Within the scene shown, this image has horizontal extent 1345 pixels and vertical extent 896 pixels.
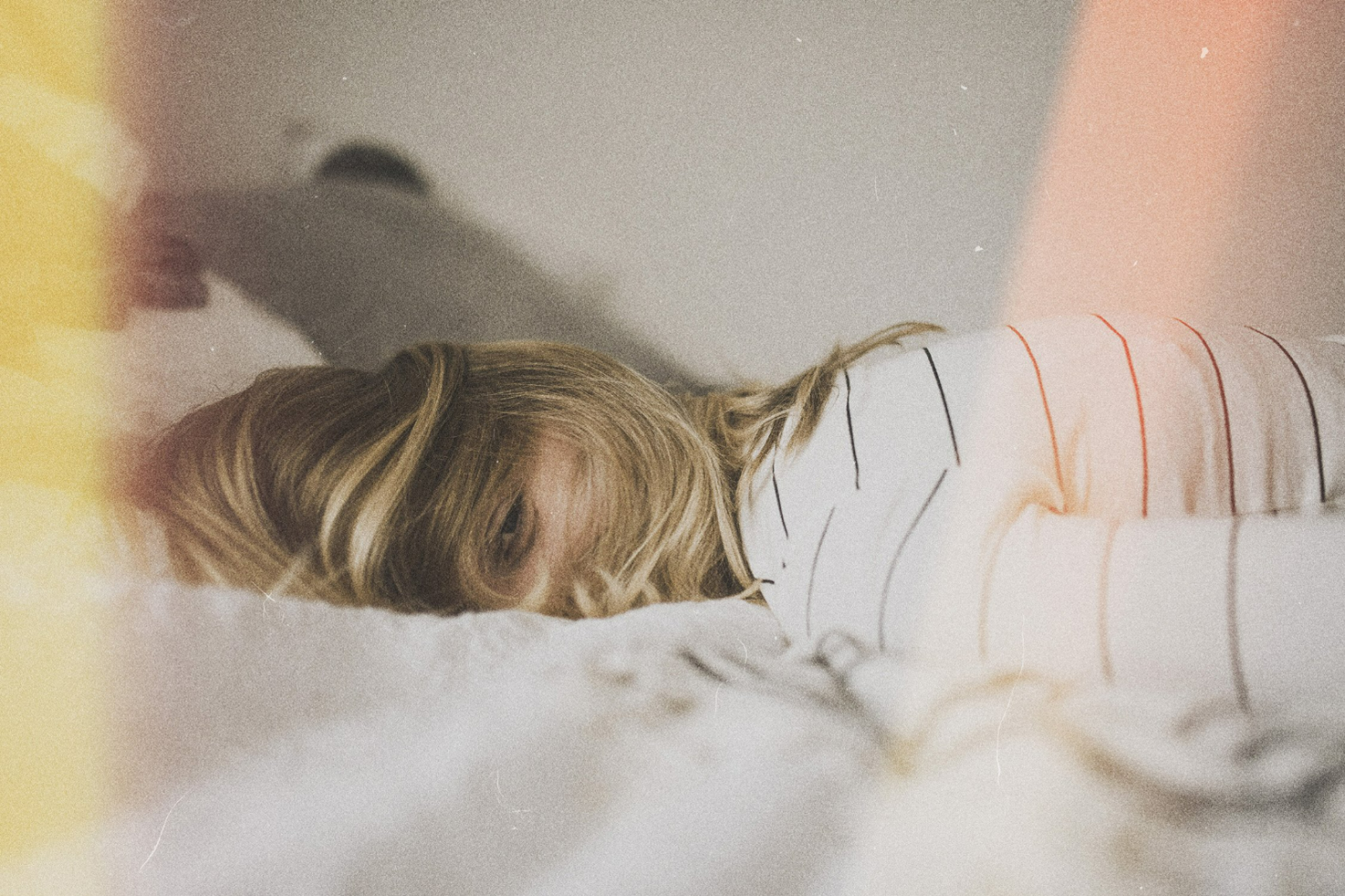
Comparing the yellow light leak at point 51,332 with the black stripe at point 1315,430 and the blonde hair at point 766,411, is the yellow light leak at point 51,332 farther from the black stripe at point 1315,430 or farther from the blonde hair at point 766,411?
the black stripe at point 1315,430

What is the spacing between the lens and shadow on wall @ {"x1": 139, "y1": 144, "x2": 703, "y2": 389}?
2.31 feet

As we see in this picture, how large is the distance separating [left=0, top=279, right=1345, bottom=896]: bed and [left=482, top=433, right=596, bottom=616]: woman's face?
0.11 metres

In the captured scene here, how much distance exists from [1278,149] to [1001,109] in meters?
0.27

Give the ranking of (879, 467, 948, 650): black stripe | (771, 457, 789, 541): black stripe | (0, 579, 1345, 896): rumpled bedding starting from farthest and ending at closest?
(771, 457, 789, 541): black stripe < (879, 467, 948, 650): black stripe < (0, 579, 1345, 896): rumpled bedding

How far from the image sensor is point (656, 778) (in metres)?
0.57

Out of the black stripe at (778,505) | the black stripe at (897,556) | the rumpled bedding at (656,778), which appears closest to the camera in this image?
the rumpled bedding at (656,778)

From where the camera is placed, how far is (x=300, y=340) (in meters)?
0.72

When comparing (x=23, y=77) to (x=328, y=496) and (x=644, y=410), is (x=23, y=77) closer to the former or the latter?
(x=328, y=496)

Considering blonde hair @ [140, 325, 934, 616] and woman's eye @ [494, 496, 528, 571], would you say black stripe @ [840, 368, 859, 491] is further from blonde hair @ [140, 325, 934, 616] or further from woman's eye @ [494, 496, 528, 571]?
woman's eye @ [494, 496, 528, 571]

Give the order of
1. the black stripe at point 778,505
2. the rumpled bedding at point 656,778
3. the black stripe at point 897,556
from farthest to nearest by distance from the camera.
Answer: the black stripe at point 778,505
the black stripe at point 897,556
the rumpled bedding at point 656,778

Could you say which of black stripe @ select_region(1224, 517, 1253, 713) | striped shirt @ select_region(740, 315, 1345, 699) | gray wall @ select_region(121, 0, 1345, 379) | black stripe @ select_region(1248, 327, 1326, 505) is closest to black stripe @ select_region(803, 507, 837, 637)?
striped shirt @ select_region(740, 315, 1345, 699)

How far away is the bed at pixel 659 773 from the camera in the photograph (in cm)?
52

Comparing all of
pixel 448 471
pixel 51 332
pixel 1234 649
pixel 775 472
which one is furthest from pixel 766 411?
pixel 51 332

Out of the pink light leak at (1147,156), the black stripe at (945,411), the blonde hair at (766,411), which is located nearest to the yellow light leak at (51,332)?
the blonde hair at (766,411)
